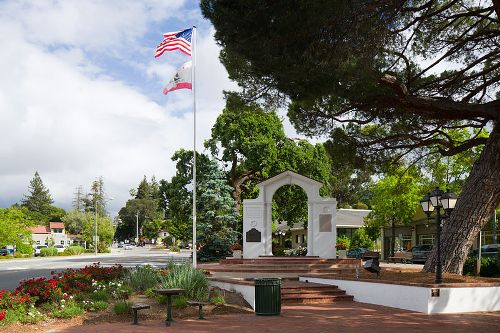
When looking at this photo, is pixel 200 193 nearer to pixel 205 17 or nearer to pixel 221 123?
pixel 221 123

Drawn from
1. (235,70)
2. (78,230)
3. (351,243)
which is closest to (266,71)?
(235,70)

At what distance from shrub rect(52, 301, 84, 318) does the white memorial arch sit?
14449 mm

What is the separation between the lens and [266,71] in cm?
1536

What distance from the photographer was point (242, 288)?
16.0 m

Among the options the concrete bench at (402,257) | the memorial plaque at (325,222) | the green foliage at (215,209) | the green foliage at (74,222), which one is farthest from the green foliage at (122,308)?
the green foliage at (74,222)

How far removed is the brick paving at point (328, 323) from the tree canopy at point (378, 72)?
528 centimetres

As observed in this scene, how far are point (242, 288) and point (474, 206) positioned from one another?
789 centimetres

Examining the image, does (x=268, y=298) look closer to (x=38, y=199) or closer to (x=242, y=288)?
(x=242, y=288)

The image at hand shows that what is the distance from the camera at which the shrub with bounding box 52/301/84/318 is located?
501 inches

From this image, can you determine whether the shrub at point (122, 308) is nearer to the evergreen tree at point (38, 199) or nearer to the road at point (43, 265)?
the road at point (43, 265)

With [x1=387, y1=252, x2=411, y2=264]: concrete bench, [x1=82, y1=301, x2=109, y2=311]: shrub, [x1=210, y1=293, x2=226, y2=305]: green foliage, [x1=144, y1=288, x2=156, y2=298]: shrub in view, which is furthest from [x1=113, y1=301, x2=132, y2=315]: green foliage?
[x1=387, y1=252, x2=411, y2=264]: concrete bench

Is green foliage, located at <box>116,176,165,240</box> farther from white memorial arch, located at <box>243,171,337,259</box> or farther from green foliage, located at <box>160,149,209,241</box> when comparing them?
white memorial arch, located at <box>243,171,337,259</box>

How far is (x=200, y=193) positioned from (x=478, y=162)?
21.5 m

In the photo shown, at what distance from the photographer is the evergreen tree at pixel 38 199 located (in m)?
146
